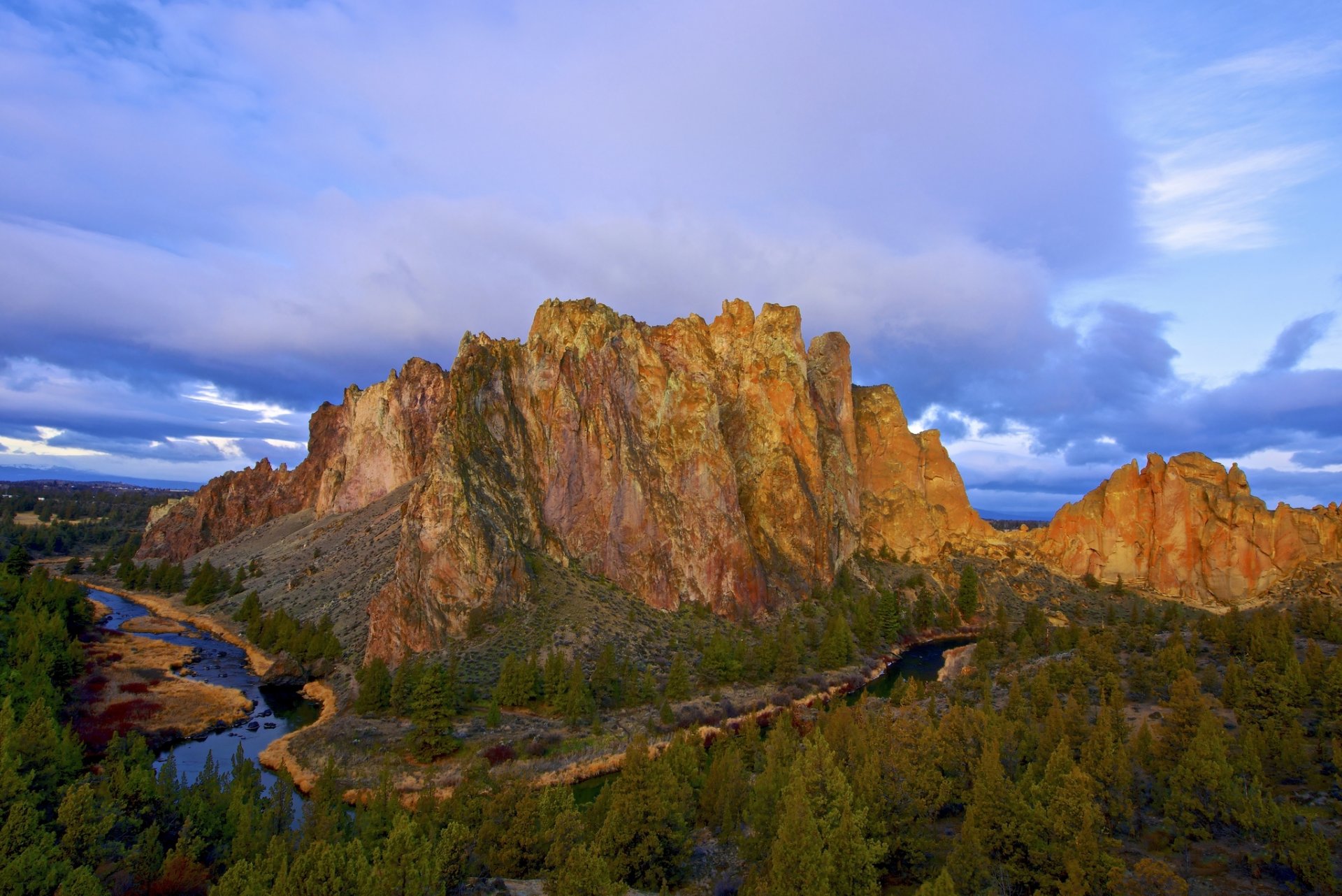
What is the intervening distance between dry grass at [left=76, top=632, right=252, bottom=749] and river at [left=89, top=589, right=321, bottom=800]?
1.48 m

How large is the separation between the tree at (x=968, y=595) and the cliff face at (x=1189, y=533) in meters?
26.5

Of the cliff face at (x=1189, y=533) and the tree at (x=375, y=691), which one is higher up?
the cliff face at (x=1189, y=533)

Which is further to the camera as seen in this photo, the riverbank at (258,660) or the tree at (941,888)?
the riverbank at (258,660)

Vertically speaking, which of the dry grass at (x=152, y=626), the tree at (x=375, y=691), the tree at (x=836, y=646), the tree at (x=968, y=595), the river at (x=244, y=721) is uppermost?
the tree at (x=968, y=595)

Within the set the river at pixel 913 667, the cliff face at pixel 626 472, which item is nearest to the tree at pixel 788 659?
the river at pixel 913 667

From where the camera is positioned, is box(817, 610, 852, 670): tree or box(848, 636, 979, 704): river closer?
box(848, 636, 979, 704): river

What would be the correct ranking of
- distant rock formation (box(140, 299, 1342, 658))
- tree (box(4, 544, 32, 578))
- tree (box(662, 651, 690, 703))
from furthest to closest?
tree (box(4, 544, 32, 578)) → distant rock formation (box(140, 299, 1342, 658)) → tree (box(662, 651, 690, 703))

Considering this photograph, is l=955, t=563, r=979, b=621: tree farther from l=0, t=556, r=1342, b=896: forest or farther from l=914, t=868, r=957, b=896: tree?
l=914, t=868, r=957, b=896: tree

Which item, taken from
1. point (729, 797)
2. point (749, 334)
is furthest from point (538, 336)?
point (729, 797)

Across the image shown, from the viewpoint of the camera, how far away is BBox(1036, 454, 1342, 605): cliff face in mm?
121438

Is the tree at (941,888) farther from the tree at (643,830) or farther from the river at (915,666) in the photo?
the river at (915,666)

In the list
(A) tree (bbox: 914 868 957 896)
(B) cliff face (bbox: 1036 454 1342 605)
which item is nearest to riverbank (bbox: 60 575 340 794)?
(A) tree (bbox: 914 868 957 896)

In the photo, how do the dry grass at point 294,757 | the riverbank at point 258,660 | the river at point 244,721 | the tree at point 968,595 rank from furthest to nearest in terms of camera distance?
the tree at point 968,595
the river at point 244,721
the riverbank at point 258,660
the dry grass at point 294,757

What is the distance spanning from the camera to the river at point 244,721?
5347 centimetres
